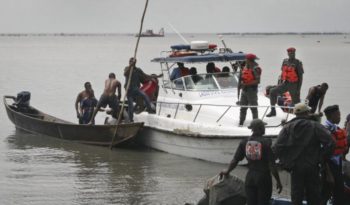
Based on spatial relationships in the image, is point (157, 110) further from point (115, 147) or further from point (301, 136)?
point (301, 136)

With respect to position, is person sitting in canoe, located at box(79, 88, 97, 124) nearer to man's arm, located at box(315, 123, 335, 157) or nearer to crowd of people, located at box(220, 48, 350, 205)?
crowd of people, located at box(220, 48, 350, 205)

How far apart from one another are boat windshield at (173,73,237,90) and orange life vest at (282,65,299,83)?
155cm

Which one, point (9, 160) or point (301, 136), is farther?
point (9, 160)

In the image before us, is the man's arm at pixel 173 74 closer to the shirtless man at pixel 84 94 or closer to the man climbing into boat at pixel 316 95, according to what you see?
the shirtless man at pixel 84 94

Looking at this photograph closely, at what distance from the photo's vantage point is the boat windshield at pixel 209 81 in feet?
57.2

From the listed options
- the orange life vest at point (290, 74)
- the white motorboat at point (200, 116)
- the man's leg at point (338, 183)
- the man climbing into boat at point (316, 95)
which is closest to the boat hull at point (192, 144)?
the white motorboat at point (200, 116)

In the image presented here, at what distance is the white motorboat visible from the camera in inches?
619

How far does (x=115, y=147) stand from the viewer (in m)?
18.6

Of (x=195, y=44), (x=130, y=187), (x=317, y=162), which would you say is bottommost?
(x=130, y=187)

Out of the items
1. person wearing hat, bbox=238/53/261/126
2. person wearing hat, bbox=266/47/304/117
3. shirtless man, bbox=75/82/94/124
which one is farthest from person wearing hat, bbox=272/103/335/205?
shirtless man, bbox=75/82/94/124

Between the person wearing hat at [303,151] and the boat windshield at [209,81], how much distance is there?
824cm

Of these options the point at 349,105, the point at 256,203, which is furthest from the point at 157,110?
the point at 349,105

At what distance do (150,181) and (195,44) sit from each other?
429cm

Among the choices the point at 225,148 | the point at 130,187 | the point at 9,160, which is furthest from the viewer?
the point at 9,160
